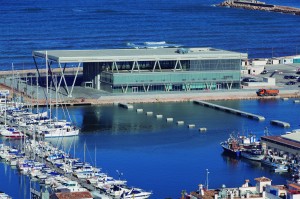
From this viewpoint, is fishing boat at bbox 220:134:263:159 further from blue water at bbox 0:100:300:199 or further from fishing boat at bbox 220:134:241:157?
blue water at bbox 0:100:300:199

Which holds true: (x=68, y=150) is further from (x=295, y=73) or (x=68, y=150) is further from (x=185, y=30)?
(x=185, y=30)

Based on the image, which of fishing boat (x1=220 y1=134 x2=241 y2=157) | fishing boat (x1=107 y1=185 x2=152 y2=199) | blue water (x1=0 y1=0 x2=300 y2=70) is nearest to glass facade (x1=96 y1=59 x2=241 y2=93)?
blue water (x1=0 y1=0 x2=300 y2=70)

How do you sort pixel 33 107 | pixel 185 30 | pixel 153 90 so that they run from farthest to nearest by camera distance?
pixel 185 30, pixel 153 90, pixel 33 107

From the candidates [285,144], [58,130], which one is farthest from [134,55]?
[285,144]

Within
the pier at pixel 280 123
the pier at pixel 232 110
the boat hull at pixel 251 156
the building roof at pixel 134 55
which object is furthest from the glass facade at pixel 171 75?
the boat hull at pixel 251 156

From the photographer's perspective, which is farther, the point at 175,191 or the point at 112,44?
the point at 112,44

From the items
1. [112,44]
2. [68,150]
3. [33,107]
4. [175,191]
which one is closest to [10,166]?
[68,150]

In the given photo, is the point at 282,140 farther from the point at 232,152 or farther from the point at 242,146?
the point at 232,152
